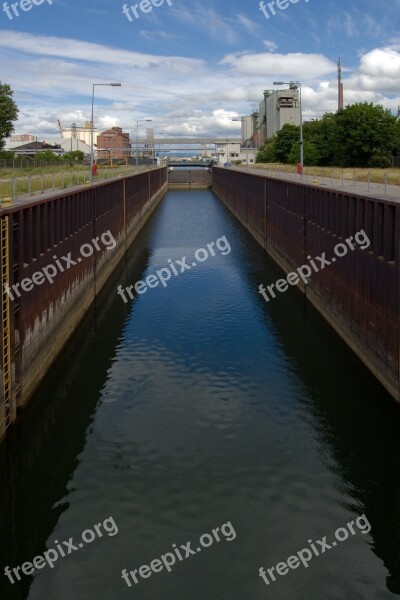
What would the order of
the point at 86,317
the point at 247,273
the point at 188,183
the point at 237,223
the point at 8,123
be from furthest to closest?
the point at 188,183
the point at 8,123
the point at 237,223
the point at 247,273
the point at 86,317

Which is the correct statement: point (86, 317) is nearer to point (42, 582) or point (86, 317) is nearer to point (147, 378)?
point (147, 378)

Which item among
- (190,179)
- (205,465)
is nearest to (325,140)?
(190,179)

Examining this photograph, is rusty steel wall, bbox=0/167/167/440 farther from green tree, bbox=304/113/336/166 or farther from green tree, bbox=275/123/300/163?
green tree, bbox=275/123/300/163

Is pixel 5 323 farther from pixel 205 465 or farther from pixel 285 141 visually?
pixel 285 141

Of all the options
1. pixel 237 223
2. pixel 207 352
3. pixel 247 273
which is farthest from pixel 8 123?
pixel 207 352

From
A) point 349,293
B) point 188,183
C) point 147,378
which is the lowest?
point 147,378

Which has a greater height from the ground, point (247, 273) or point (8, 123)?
point (8, 123)

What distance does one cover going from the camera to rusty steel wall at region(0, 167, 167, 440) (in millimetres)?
18219

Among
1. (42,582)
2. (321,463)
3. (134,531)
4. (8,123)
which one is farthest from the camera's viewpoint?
(8,123)

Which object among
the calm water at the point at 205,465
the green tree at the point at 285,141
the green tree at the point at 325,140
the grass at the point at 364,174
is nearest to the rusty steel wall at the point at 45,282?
the calm water at the point at 205,465

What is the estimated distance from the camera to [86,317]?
3150 centimetres

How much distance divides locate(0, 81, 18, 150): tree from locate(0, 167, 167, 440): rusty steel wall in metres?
64.6

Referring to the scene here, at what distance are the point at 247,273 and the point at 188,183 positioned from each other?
12853 cm

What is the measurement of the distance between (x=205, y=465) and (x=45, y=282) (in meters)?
10.2
